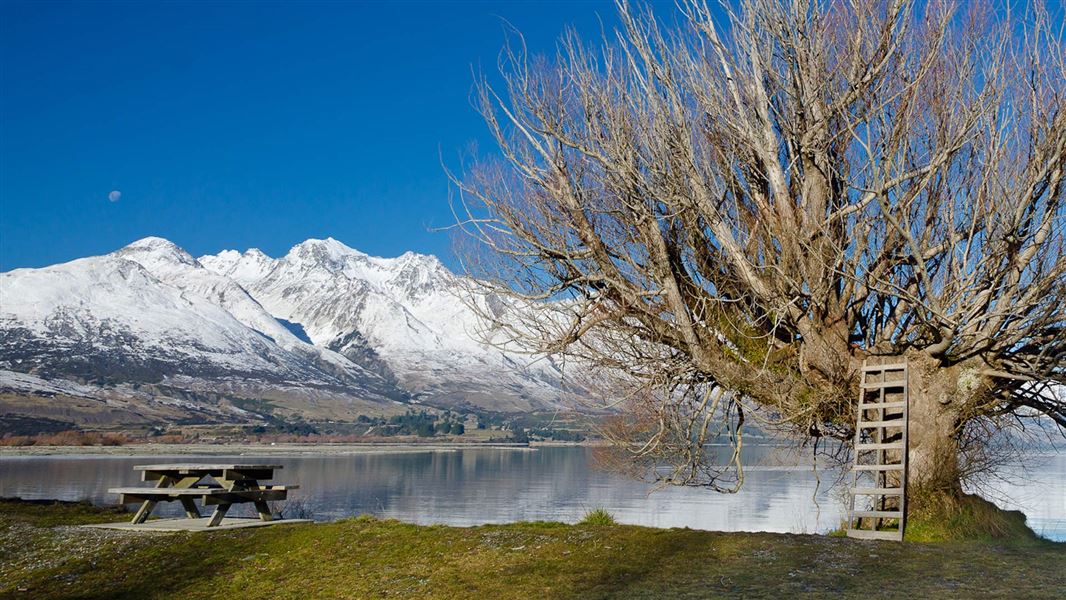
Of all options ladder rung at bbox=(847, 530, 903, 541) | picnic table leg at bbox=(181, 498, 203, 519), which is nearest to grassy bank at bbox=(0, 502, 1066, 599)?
ladder rung at bbox=(847, 530, 903, 541)

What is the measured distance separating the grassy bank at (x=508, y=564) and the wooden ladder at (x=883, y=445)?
52.2 inches

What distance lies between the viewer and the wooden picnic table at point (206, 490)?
17.0 m

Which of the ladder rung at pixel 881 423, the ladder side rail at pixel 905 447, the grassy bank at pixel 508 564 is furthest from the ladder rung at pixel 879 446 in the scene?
the grassy bank at pixel 508 564

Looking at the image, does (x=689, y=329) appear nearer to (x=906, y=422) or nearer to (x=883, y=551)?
(x=906, y=422)

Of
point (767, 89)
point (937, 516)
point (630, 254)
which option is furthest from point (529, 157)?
point (937, 516)

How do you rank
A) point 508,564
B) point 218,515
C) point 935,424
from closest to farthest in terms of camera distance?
point 508,564 → point 935,424 → point 218,515

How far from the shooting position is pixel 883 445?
1571cm

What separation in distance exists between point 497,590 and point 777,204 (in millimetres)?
9282

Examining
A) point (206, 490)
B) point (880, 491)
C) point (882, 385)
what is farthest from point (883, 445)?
point (206, 490)

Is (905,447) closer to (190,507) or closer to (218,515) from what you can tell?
(218,515)

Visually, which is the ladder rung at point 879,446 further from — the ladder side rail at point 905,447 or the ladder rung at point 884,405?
the ladder rung at point 884,405

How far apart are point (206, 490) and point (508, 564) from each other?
21.8ft

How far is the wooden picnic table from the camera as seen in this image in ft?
55.9

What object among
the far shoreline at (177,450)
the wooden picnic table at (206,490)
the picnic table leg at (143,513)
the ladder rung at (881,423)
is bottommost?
the far shoreline at (177,450)
